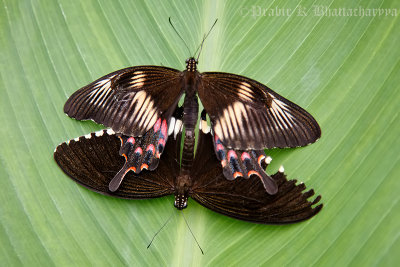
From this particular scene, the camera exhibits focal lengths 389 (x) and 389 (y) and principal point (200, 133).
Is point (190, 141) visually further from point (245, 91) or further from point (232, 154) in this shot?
point (245, 91)

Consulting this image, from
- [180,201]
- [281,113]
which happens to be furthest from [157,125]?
[281,113]

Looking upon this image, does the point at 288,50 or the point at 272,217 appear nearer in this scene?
the point at 272,217

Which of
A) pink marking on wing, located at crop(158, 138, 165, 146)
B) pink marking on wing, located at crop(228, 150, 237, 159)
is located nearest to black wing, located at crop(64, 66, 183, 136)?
pink marking on wing, located at crop(158, 138, 165, 146)

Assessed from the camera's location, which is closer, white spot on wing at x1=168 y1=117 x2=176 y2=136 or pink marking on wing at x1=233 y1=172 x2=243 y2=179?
pink marking on wing at x1=233 y1=172 x2=243 y2=179

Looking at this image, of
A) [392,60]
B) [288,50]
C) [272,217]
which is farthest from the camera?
[288,50]

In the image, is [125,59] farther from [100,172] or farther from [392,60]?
[392,60]

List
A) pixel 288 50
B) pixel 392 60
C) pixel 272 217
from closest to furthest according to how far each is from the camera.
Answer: pixel 272 217 → pixel 392 60 → pixel 288 50

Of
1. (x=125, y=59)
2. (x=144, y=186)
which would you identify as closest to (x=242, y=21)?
(x=125, y=59)

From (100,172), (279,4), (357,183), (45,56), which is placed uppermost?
(279,4)

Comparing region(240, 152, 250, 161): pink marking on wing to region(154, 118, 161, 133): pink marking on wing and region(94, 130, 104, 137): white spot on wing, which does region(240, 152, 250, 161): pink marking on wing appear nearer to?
region(154, 118, 161, 133): pink marking on wing
